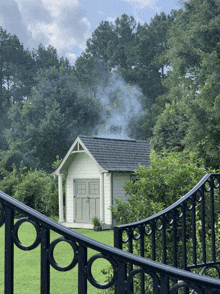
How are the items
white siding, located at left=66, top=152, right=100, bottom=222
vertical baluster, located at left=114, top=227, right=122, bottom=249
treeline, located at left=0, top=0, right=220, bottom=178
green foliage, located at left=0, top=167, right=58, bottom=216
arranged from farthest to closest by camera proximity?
1. treeline, located at left=0, top=0, right=220, bottom=178
2. green foliage, located at left=0, top=167, right=58, bottom=216
3. white siding, located at left=66, top=152, right=100, bottom=222
4. vertical baluster, located at left=114, top=227, right=122, bottom=249

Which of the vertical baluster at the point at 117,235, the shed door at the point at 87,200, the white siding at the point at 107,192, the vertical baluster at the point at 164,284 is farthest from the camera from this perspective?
the shed door at the point at 87,200

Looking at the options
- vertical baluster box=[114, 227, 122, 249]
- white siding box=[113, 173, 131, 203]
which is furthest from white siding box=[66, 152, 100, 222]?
vertical baluster box=[114, 227, 122, 249]

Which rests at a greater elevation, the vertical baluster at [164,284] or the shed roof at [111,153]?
the shed roof at [111,153]

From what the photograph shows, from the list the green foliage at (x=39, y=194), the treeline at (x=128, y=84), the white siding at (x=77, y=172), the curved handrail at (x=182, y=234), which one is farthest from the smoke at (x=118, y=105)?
the curved handrail at (x=182, y=234)

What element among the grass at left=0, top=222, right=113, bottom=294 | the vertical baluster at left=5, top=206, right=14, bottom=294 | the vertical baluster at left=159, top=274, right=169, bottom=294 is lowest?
the grass at left=0, top=222, right=113, bottom=294

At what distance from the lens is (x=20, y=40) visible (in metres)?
49.4

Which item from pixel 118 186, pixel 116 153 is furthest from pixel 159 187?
pixel 116 153

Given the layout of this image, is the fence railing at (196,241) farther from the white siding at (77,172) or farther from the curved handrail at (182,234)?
the white siding at (77,172)

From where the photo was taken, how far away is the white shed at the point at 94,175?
1720cm

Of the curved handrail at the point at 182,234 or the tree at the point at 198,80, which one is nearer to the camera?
the curved handrail at the point at 182,234

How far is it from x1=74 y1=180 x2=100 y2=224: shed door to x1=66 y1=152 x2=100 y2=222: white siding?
0.28 meters

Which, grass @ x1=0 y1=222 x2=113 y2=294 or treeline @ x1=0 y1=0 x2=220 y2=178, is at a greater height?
treeline @ x1=0 y1=0 x2=220 y2=178

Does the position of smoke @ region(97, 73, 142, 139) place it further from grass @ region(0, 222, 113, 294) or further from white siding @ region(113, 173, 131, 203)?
grass @ region(0, 222, 113, 294)

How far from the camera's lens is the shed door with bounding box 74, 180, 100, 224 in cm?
1769
